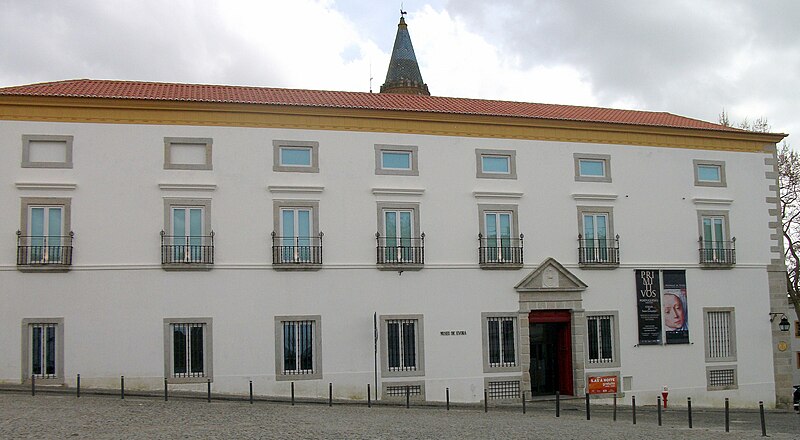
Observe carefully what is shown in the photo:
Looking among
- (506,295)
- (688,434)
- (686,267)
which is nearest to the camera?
(688,434)

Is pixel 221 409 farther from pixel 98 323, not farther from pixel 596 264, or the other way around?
pixel 596 264

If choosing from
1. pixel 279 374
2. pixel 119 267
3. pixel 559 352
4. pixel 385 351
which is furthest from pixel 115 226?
pixel 559 352

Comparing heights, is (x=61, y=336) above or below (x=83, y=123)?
below

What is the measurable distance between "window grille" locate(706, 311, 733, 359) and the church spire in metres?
22.2

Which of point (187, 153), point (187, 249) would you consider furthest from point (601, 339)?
point (187, 153)

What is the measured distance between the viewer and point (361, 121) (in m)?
27.0

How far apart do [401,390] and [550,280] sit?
19.0ft

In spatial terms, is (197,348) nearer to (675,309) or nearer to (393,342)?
(393,342)

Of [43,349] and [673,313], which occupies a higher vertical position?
[673,313]

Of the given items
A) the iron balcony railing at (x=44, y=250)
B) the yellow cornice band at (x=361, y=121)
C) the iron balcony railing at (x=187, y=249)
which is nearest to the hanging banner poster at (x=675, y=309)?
the yellow cornice band at (x=361, y=121)

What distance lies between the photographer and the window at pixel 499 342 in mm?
27281

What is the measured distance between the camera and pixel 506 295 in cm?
2761

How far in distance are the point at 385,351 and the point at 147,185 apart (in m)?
8.25

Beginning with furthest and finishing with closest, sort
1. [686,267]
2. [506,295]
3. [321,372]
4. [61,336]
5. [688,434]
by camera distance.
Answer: [686,267] < [506,295] < [321,372] < [61,336] < [688,434]
